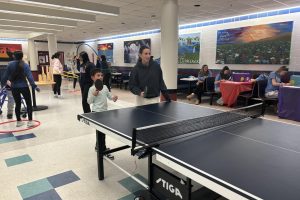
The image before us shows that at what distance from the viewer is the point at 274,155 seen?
1.40 meters

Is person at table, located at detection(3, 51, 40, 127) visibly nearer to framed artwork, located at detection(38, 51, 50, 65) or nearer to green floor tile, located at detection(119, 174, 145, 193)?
green floor tile, located at detection(119, 174, 145, 193)

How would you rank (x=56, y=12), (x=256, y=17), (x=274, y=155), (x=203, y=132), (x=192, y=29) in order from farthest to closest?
(x=192, y=29) < (x=256, y=17) < (x=56, y=12) < (x=203, y=132) < (x=274, y=155)

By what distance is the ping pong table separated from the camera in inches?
42.4

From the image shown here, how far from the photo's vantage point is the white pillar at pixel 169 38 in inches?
220

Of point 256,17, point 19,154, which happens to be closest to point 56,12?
point 19,154

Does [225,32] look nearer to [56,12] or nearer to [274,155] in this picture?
[56,12]

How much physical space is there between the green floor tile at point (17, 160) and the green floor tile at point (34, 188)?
675mm

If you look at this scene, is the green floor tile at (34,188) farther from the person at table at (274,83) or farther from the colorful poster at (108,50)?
the colorful poster at (108,50)

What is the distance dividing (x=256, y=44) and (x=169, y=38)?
3905 millimetres

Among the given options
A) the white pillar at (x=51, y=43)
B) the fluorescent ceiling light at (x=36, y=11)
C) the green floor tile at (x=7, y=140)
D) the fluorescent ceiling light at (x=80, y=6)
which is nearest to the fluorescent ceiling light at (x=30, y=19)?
the fluorescent ceiling light at (x=36, y=11)

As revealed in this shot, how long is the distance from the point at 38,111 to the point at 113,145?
345 centimetres

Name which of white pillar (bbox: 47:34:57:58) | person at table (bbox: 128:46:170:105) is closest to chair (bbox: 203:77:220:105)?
person at table (bbox: 128:46:170:105)

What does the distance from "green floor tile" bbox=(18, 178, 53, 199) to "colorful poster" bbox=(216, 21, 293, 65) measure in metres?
7.56

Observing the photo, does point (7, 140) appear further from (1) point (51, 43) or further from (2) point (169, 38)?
(1) point (51, 43)
